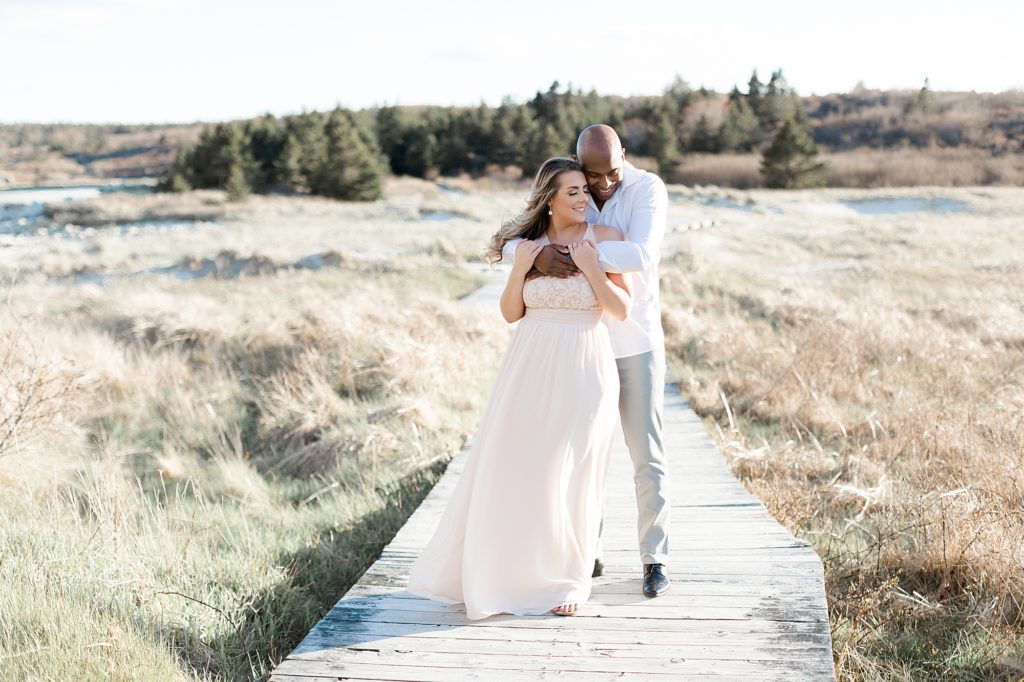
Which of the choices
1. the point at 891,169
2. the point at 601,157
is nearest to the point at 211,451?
the point at 601,157

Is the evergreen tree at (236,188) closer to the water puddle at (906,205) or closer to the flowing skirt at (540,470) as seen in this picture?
the water puddle at (906,205)

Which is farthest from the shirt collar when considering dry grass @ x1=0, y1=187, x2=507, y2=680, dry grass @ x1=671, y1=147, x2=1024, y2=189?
dry grass @ x1=671, y1=147, x2=1024, y2=189

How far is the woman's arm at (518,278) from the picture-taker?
343 centimetres

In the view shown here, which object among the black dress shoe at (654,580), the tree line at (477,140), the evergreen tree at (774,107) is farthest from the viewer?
the evergreen tree at (774,107)

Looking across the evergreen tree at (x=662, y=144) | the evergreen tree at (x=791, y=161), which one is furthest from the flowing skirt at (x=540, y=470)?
the evergreen tree at (x=662, y=144)

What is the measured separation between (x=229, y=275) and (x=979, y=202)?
2661 centimetres

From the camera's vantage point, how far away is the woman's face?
3.35m

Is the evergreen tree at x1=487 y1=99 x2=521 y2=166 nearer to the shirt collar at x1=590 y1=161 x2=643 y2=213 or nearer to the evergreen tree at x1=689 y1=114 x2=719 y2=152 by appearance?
the evergreen tree at x1=689 y1=114 x2=719 y2=152

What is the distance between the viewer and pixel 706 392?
7820 mm

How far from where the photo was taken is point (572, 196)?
132 inches

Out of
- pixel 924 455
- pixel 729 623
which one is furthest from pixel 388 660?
pixel 924 455

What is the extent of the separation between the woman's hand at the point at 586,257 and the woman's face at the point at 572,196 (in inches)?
5.8

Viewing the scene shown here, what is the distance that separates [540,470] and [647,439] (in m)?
0.51

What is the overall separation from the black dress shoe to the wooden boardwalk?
0.13 ft
